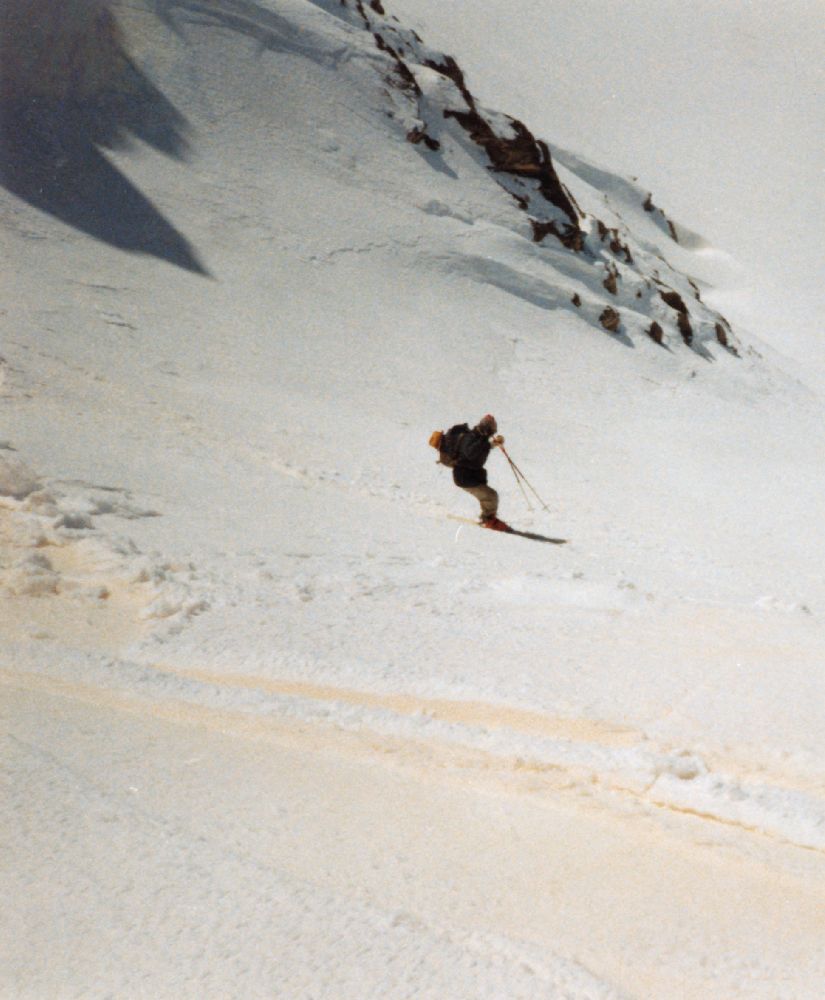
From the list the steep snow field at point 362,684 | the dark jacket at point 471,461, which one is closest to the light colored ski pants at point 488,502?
the dark jacket at point 471,461

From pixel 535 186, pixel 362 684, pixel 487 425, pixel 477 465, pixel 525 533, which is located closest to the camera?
pixel 362 684

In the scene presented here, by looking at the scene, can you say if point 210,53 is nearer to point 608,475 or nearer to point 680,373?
point 680,373

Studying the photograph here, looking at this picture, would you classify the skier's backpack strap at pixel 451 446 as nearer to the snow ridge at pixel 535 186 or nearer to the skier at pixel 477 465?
the skier at pixel 477 465

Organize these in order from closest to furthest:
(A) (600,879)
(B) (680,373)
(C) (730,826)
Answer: (A) (600,879), (C) (730,826), (B) (680,373)

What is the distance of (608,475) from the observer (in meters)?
15.4

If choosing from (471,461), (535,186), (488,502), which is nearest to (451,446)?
(471,461)

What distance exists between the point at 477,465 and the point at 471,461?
84 mm

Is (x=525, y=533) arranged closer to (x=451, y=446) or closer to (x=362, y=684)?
(x=451, y=446)

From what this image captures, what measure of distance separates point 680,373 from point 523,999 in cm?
2637

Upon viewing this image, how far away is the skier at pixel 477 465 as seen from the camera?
30.9 feet

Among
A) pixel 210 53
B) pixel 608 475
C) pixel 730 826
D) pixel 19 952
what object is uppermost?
pixel 210 53

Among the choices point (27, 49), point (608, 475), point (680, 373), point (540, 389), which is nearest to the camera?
point (608, 475)

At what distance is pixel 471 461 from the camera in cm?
957

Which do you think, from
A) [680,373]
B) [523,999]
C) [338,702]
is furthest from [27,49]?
[523,999]
